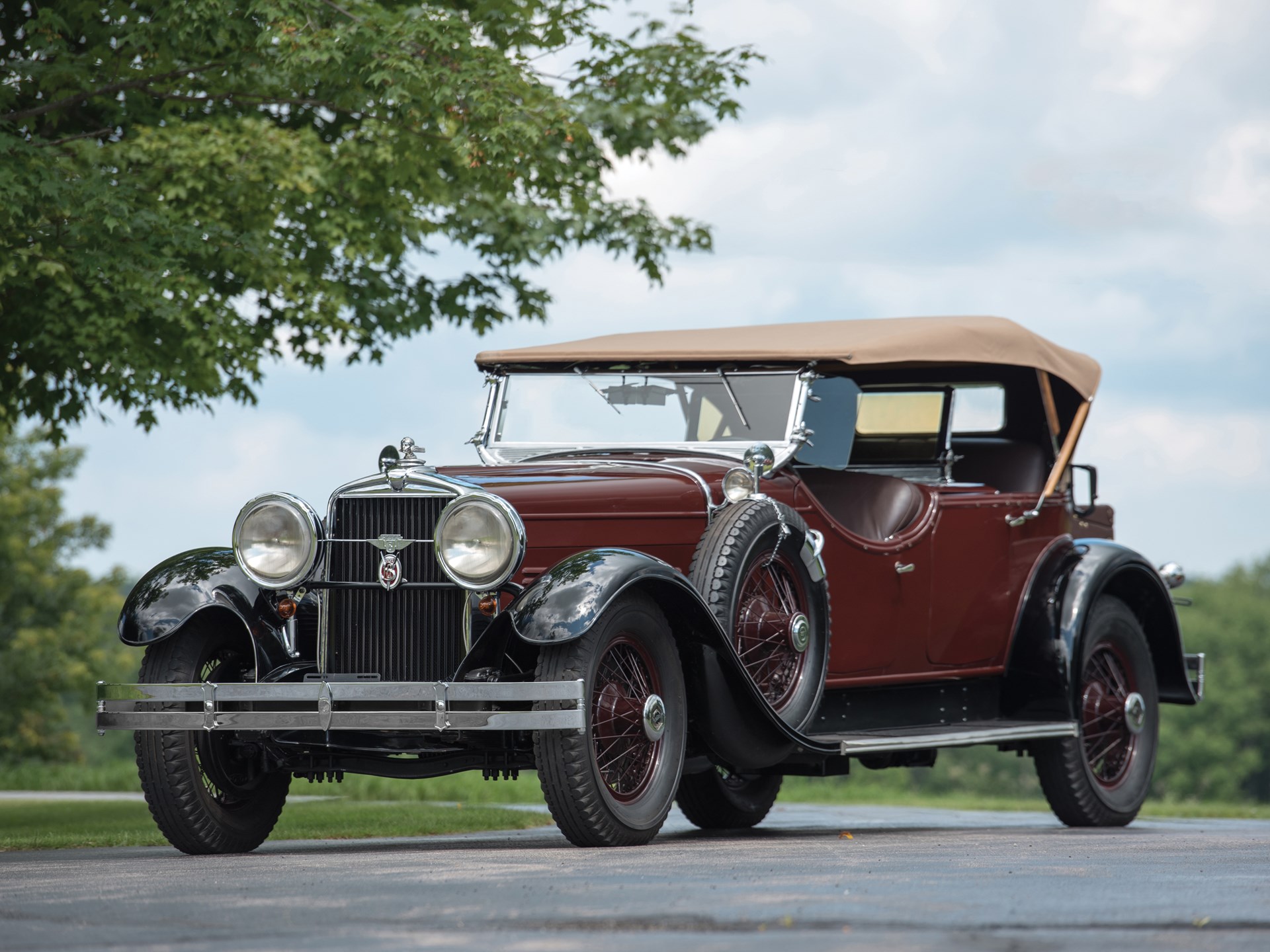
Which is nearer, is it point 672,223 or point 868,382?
point 868,382

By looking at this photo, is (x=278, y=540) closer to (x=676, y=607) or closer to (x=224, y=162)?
(x=676, y=607)

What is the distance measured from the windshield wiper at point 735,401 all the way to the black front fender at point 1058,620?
199 centimetres

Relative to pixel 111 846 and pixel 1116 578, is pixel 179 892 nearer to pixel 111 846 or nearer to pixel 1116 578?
pixel 111 846

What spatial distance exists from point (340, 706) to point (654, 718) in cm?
113

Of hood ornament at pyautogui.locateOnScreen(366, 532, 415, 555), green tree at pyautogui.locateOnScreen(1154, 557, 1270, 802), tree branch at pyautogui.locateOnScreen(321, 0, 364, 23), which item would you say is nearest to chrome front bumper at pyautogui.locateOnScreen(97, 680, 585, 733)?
hood ornament at pyautogui.locateOnScreen(366, 532, 415, 555)

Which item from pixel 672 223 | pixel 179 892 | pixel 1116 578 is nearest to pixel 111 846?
pixel 179 892

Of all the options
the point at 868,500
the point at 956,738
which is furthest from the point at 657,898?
the point at 868,500

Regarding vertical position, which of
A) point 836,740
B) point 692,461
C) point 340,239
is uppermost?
point 340,239

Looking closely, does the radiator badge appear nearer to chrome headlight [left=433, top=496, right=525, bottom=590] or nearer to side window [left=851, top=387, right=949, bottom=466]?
chrome headlight [left=433, top=496, right=525, bottom=590]

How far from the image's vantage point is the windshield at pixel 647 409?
8.17m

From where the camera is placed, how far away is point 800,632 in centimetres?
735

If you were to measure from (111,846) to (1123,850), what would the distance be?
14.5 ft

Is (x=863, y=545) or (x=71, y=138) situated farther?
(x=71, y=138)

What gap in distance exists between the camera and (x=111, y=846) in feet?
26.3
